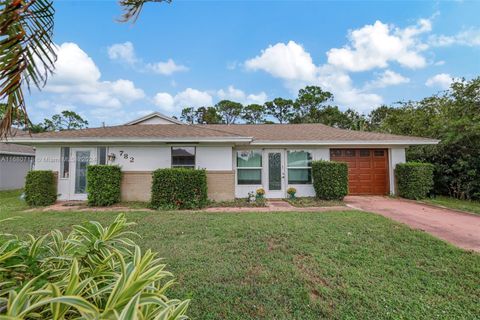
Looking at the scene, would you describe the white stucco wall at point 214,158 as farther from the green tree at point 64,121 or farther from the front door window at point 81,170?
the green tree at point 64,121

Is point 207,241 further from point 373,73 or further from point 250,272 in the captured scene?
point 373,73

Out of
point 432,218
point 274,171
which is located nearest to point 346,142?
point 274,171

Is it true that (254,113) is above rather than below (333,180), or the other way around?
above

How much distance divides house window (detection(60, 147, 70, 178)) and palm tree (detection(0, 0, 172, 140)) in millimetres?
9719

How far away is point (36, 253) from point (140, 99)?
55.1 feet

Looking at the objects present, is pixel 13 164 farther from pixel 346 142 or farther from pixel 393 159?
pixel 393 159

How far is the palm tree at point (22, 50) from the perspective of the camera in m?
1.46

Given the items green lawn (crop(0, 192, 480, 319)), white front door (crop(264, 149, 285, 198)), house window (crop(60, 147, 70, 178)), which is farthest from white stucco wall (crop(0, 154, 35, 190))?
white front door (crop(264, 149, 285, 198))

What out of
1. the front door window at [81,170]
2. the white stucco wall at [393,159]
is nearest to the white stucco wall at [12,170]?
the front door window at [81,170]

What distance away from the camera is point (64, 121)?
122ft

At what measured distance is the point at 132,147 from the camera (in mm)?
9750

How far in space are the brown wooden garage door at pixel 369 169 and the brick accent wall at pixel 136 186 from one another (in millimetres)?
8511

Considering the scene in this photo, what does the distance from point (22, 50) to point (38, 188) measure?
9.72 metres

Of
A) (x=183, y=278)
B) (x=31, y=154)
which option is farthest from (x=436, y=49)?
(x=31, y=154)
